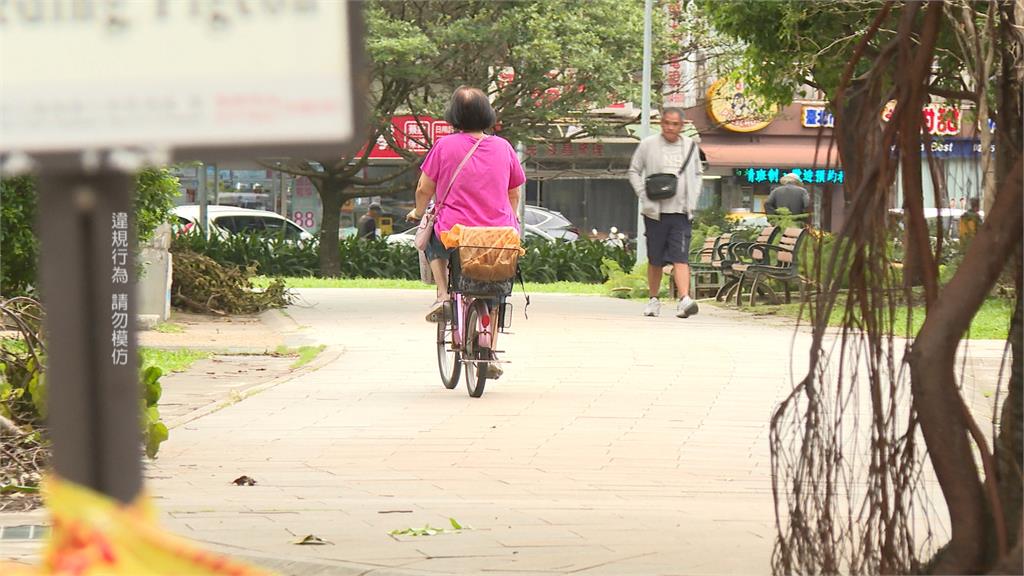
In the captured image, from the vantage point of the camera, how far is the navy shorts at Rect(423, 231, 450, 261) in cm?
991

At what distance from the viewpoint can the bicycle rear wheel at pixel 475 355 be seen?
9.52 metres

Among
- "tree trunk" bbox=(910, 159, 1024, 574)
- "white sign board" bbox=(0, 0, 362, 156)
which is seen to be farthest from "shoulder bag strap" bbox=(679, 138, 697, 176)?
"white sign board" bbox=(0, 0, 362, 156)

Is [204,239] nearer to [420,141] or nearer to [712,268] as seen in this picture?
[420,141]

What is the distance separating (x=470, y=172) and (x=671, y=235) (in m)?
4.91

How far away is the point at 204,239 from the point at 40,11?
22.6 meters

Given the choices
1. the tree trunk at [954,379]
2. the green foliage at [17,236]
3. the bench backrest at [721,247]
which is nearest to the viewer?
the tree trunk at [954,379]

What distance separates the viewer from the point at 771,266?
18562mm

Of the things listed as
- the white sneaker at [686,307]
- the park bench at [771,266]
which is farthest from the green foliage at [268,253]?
the white sneaker at [686,307]

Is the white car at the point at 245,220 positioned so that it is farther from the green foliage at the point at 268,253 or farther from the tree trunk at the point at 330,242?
the tree trunk at the point at 330,242

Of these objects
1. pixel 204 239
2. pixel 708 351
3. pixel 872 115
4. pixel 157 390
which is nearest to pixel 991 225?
pixel 872 115

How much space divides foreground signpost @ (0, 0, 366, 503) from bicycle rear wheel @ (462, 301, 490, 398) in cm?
766

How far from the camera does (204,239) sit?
24109 mm

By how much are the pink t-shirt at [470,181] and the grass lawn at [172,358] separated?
2.60 meters

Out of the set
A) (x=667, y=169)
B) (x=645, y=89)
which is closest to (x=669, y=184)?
(x=667, y=169)
